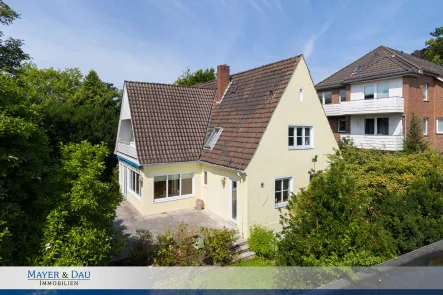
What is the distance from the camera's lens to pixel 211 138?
59.9 feet

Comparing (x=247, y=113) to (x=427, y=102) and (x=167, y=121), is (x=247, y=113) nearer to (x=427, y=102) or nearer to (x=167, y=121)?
(x=167, y=121)

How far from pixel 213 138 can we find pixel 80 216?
1151 cm

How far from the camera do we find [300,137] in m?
16.6

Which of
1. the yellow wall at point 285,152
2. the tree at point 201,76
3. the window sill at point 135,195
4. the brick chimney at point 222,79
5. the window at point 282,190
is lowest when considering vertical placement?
the window sill at point 135,195

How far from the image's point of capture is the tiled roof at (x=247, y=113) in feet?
48.7

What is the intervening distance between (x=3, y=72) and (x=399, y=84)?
29.2m

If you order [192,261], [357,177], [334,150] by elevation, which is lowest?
[192,261]

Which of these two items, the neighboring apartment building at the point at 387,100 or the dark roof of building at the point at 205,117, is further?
the neighboring apartment building at the point at 387,100

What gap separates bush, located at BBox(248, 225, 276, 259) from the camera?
1235cm

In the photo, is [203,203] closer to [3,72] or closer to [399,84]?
[3,72]

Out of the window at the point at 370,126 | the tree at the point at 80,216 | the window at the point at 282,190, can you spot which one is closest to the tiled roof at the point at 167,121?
the window at the point at 282,190

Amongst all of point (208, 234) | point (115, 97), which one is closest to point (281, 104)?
point (208, 234)

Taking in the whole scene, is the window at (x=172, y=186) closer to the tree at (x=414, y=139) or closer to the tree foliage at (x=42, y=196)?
the tree foliage at (x=42, y=196)

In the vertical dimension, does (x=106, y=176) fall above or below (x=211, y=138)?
below
